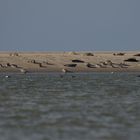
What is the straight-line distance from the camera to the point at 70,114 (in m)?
31.0

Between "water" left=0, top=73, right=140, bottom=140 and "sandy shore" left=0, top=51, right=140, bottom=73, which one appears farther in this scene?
"sandy shore" left=0, top=51, right=140, bottom=73

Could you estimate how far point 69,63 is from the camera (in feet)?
263

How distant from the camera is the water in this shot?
1006 inches

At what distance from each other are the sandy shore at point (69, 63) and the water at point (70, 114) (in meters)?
31.3

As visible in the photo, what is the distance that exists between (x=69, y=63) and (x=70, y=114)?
1941 inches

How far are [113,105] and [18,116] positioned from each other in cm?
599

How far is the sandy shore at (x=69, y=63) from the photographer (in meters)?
77.3

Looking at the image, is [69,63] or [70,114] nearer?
[70,114]

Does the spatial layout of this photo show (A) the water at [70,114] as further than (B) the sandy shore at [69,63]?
No

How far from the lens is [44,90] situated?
46750mm

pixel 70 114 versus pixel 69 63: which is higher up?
pixel 70 114

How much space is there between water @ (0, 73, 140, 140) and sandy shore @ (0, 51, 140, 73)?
3132cm

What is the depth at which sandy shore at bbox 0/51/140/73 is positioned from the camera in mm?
77312

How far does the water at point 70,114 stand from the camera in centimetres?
2556
